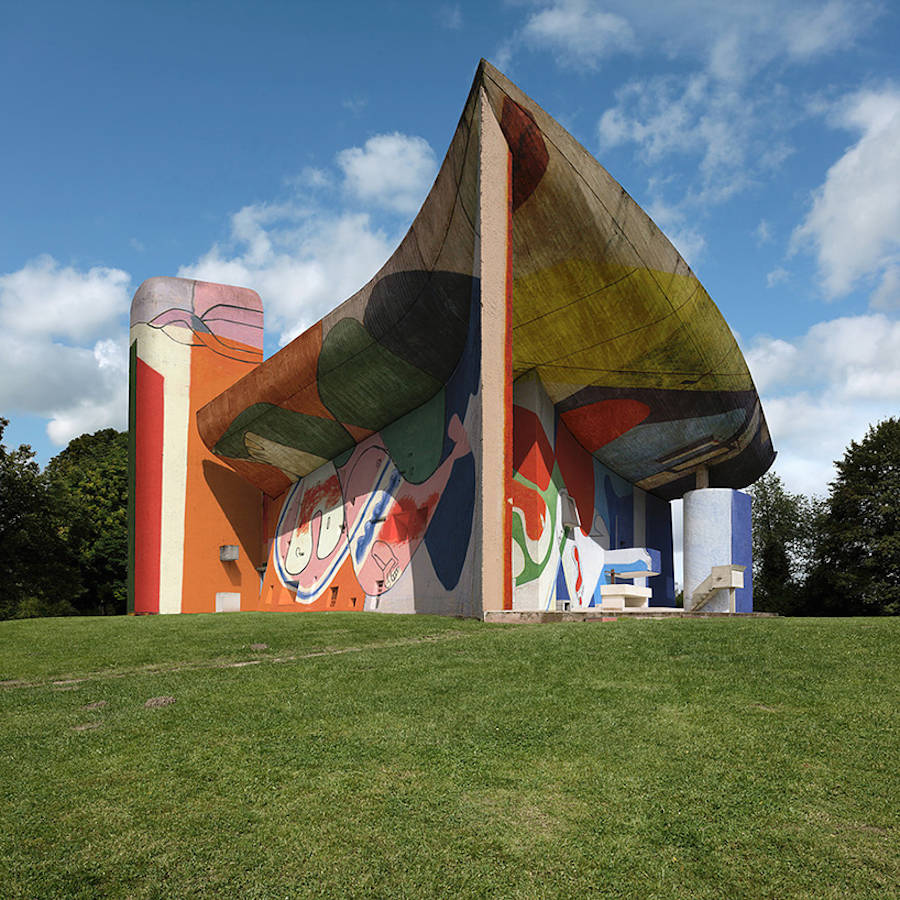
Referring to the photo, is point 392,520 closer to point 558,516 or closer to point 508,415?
point 558,516

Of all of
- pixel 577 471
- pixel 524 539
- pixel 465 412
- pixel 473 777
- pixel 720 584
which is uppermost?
pixel 465 412

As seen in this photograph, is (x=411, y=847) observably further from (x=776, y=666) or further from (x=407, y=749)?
(x=776, y=666)

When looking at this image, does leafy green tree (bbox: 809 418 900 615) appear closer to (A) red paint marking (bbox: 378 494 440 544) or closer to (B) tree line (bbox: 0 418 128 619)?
(A) red paint marking (bbox: 378 494 440 544)

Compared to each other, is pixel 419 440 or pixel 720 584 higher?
pixel 419 440

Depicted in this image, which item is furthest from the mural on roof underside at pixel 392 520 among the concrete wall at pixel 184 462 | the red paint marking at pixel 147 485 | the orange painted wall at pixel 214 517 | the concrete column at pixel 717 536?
the concrete column at pixel 717 536

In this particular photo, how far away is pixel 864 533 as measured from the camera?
36.1 meters

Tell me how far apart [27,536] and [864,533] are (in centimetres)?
3845

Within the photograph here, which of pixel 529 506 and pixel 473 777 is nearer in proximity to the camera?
pixel 473 777

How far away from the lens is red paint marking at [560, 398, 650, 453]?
989 inches

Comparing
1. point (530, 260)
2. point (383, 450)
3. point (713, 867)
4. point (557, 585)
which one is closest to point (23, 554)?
point (383, 450)

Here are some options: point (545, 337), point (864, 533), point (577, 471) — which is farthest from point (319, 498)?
point (864, 533)

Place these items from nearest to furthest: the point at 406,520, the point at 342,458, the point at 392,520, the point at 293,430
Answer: the point at 406,520 < the point at 392,520 < the point at 293,430 < the point at 342,458

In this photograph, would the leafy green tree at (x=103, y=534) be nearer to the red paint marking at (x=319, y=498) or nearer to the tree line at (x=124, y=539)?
the tree line at (x=124, y=539)

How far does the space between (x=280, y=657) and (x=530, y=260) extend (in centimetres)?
1211
